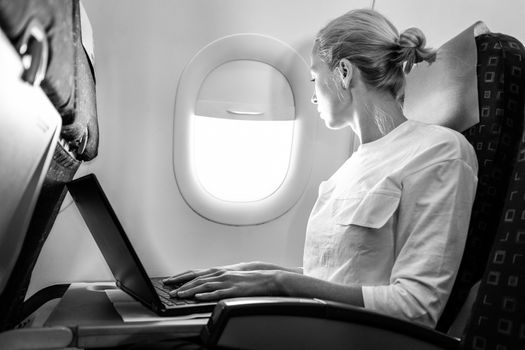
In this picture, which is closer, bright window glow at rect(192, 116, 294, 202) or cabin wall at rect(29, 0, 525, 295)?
cabin wall at rect(29, 0, 525, 295)

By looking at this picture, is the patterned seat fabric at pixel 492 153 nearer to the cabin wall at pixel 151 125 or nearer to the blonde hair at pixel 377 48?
the blonde hair at pixel 377 48

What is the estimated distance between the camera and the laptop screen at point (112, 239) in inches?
54.4

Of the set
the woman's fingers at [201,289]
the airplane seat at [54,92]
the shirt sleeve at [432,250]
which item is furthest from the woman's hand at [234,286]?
the airplane seat at [54,92]

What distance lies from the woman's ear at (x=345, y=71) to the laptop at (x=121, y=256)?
2.71 feet

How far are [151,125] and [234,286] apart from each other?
101cm

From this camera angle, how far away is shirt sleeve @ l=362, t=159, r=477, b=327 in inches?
54.4

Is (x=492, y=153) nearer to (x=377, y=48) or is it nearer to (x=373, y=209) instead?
(x=373, y=209)

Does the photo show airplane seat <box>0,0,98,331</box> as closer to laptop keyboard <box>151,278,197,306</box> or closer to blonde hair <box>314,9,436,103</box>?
laptop keyboard <box>151,278,197,306</box>

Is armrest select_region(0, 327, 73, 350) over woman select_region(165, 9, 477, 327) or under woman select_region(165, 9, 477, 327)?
under

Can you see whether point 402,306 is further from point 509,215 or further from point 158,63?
point 158,63

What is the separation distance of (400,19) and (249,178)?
3.14ft

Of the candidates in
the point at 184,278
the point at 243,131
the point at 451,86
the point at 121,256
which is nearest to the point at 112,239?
the point at 121,256

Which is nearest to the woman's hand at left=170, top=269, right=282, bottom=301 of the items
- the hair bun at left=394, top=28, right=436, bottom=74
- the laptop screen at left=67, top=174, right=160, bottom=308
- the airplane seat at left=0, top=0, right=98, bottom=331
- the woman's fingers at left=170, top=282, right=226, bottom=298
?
the woman's fingers at left=170, top=282, right=226, bottom=298

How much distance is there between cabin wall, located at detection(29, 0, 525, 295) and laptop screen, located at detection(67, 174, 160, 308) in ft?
1.42
